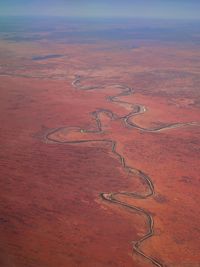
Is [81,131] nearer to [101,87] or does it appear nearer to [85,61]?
[101,87]

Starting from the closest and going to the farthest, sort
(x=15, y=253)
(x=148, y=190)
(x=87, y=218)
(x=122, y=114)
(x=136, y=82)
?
(x=15, y=253) < (x=87, y=218) < (x=148, y=190) < (x=122, y=114) < (x=136, y=82)

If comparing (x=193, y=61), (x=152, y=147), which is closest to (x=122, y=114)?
(x=152, y=147)

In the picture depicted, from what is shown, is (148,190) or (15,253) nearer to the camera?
(15,253)

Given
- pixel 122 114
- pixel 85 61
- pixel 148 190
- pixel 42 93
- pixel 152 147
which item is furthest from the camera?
pixel 85 61

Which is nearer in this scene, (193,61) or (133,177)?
(133,177)

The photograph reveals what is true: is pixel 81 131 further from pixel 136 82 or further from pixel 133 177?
pixel 136 82

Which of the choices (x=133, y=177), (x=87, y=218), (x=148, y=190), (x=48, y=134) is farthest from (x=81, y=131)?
(x=87, y=218)
